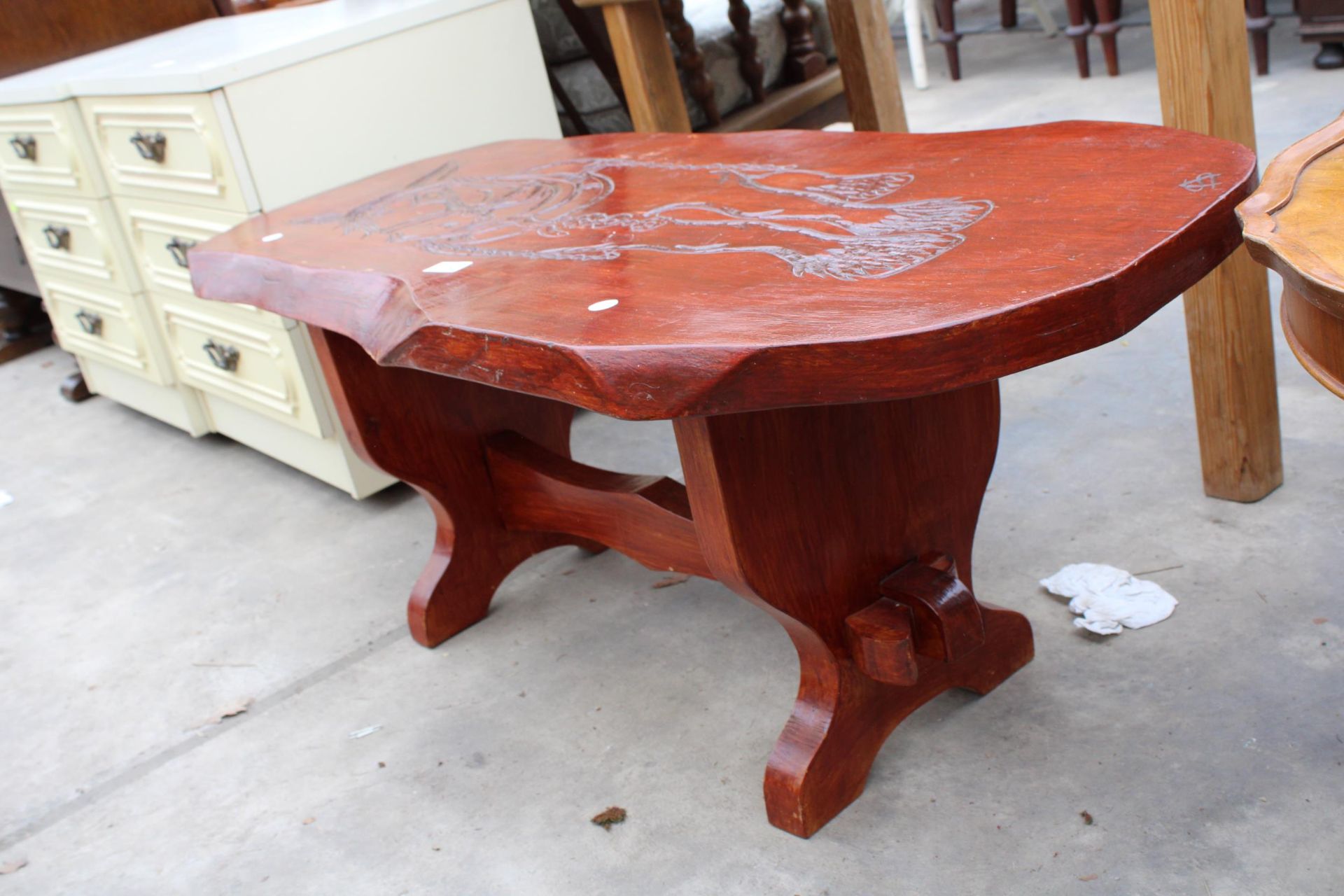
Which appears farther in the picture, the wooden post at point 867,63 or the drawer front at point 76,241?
the drawer front at point 76,241

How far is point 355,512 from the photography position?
2572mm

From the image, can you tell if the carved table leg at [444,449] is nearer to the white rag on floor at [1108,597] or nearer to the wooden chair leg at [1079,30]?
the white rag on floor at [1108,597]

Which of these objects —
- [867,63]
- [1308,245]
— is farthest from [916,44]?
[1308,245]

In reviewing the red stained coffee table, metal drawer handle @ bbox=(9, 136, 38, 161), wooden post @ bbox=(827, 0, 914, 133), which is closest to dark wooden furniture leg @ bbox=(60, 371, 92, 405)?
metal drawer handle @ bbox=(9, 136, 38, 161)

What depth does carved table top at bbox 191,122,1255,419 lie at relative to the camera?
0.99 m

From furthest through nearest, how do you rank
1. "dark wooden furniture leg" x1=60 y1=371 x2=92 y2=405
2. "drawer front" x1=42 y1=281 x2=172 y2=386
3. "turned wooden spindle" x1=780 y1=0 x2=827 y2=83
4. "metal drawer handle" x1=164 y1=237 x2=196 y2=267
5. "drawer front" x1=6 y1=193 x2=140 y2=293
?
"dark wooden furniture leg" x1=60 y1=371 x2=92 y2=405 → "turned wooden spindle" x1=780 y1=0 x2=827 y2=83 → "drawer front" x1=42 y1=281 x2=172 y2=386 → "drawer front" x1=6 y1=193 x2=140 y2=293 → "metal drawer handle" x1=164 y1=237 x2=196 y2=267

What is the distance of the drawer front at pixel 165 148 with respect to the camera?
2.24m

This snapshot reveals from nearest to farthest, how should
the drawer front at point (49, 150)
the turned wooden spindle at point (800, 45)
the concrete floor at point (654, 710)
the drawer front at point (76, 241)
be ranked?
the concrete floor at point (654, 710) < the drawer front at point (49, 150) < the drawer front at point (76, 241) < the turned wooden spindle at point (800, 45)

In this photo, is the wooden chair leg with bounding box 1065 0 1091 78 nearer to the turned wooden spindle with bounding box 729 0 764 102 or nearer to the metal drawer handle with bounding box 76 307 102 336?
the turned wooden spindle with bounding box 729 0 764 102

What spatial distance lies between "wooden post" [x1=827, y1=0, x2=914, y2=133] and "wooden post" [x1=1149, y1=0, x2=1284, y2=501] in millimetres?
818

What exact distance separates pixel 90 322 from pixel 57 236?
0.75 ft

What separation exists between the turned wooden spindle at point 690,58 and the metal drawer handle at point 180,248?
126 centimetres

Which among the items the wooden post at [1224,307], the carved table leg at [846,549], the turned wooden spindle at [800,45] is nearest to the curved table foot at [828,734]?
the carved table leg at [846,549]
